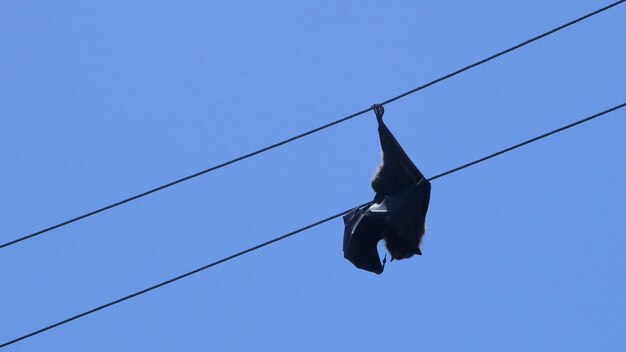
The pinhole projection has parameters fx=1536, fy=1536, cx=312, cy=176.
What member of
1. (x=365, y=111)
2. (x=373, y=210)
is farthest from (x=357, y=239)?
(x=365, y=111)

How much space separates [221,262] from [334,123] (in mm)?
1248

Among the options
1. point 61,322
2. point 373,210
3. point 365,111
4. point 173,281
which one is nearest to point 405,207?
point 373,210

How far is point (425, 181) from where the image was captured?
1183 centimetres

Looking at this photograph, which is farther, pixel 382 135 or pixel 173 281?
pixel 382 135

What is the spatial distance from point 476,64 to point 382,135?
1455mm

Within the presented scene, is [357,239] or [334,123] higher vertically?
[334,123]

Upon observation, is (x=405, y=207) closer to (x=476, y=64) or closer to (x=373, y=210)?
(x=373, y=210)

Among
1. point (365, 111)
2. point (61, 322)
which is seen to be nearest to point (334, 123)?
point (365, 111)

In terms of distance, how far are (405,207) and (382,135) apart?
0.58m

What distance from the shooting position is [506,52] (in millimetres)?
10547

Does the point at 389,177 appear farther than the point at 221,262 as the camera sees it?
Yes

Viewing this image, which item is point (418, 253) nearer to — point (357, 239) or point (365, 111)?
point (357, 239)

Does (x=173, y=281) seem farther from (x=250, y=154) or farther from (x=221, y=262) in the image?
(x=250, y=154)

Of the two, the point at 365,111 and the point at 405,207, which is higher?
the point at 365,111
